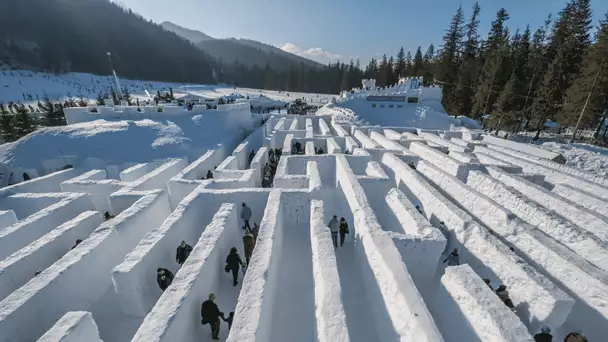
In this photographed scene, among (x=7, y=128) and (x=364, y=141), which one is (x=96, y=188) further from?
(x=7, y=128)

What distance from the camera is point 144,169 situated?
14023mm

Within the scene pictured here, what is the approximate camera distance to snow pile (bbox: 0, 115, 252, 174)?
17.4 meters

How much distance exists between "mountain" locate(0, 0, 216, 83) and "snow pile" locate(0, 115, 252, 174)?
93.0 meters

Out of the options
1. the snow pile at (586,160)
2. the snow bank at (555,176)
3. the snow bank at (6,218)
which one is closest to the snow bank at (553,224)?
the snow bank at (555,176)

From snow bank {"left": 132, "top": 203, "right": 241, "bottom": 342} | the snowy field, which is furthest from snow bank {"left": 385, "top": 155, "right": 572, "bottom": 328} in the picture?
the snowy field

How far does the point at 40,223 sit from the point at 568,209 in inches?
646

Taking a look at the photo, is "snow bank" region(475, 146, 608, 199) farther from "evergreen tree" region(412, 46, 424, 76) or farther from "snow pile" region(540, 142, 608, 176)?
"evergreen tree" region(412, 46, 424, 76)

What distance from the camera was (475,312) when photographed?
462cm

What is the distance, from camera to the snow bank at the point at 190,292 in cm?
429

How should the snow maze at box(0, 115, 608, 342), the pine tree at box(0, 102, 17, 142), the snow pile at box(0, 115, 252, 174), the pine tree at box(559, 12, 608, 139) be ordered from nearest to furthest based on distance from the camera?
the snow maze at box(0, 115, 608, 342) < the snow pile at box(0, 115, 252, 174) < the pine tree at box(559, 12, 608, 139) < the pine tree at box(0, 102, 17, 142)

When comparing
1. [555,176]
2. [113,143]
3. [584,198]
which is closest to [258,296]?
[584,198]

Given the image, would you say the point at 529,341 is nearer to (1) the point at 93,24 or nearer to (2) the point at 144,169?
(2) the point at 144,169

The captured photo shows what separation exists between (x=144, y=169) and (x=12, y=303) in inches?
391

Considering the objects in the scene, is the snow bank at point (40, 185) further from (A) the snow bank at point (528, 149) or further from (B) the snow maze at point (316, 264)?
(A) the snow bank at point (528, 149)
